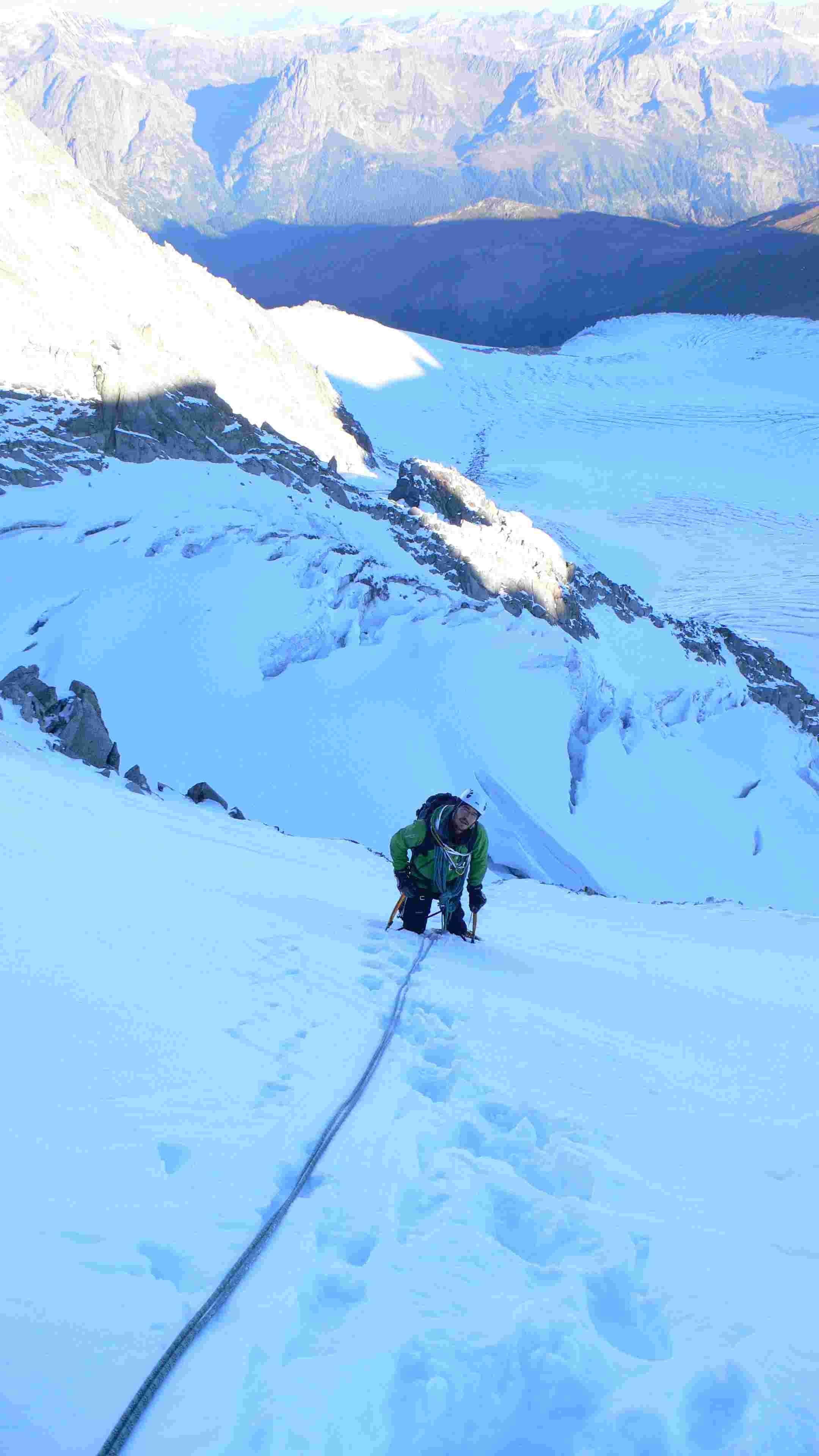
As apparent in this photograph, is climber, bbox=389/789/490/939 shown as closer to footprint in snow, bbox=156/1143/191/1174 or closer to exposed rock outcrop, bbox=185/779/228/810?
footprint in snow, bbox=156/1143/191/1174

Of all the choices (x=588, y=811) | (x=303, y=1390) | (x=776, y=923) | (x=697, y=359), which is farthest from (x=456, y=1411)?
(x=697, y=359)

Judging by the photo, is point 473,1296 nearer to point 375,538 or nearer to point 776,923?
point 776,923

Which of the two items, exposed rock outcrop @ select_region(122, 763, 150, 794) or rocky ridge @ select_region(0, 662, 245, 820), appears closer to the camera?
exposed rock outcrop @ select_region(122, 763, 150, 794)

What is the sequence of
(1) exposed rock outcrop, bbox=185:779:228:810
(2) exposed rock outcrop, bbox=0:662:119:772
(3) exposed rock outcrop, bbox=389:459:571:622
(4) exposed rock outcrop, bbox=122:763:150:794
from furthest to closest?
(3) exposed rock outcrop, bbox=389:459:571:622 → (1) exposed rock outcrop, bbox=185:779:228:810 → (2) exposed rock outcrop, bbox=0:662:119:772 → (4) exposed rock outcrop, bbox=122:763:150:794

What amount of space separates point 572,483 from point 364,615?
33.5 meters

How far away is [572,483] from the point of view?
1945 inches

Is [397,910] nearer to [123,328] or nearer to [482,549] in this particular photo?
[482,549]

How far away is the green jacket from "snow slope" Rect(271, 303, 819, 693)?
27.5m

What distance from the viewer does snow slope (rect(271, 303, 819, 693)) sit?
3969 centimetres

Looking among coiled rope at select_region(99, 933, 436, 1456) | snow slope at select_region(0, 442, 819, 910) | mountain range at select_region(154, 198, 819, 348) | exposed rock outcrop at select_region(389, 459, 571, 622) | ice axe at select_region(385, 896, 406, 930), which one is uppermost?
mountain range at select_region(154, 198, 819, 348)

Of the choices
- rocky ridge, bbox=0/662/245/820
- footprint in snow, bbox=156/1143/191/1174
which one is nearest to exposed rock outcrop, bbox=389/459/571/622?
rocky ridge, bbox=0/662/245/820

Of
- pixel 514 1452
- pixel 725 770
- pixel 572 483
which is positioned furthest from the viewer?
pixel 572 483

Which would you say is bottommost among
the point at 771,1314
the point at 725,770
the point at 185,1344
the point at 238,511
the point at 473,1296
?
the point at 185,1344

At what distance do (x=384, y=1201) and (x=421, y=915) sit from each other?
384cm
